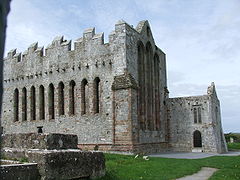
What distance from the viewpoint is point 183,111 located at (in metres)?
28.3

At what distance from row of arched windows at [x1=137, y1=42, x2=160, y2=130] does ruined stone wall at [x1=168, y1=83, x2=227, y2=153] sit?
219 centimetres

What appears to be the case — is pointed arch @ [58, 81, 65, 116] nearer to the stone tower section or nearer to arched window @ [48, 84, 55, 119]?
the stone tower section

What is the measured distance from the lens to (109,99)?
21875 mm

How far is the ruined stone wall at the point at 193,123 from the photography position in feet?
88.1

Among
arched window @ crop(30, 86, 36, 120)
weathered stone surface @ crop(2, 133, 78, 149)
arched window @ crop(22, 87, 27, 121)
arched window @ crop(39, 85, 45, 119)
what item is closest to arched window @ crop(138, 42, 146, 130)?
arched window @ crop(39, 85, 45, 119)

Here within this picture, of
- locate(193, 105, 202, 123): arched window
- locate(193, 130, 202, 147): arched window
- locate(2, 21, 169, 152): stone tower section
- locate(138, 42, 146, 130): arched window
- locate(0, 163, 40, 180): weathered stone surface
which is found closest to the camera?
locate(0, 163, 40, 180): weathered stone surface

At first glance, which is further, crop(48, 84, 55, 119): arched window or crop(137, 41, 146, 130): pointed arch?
crop(48, 84, 55, 119): arched window

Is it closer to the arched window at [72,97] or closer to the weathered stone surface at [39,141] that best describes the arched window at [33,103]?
the arched window at [72,97]

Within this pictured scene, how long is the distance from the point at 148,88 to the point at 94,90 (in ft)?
16.9

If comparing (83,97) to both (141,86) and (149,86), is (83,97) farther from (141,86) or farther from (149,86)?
(149,86)

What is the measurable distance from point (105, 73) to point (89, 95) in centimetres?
202

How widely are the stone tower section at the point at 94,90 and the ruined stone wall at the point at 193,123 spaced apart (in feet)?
3.98

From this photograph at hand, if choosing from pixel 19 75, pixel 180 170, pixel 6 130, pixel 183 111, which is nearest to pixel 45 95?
pixel 19 75

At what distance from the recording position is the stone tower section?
2142 centimetres
